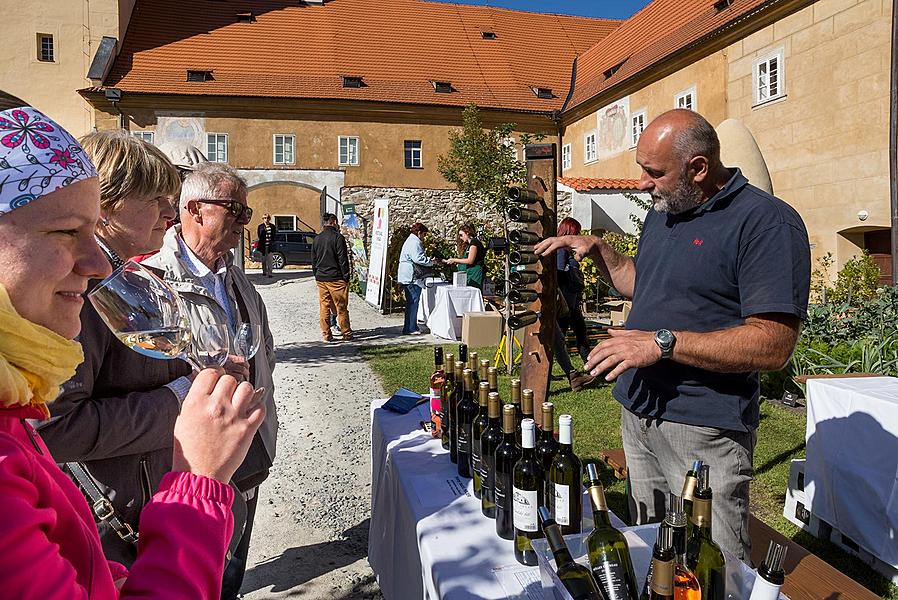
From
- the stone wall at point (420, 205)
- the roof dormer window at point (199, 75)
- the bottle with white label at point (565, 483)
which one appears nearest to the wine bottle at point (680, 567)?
the bottle with white label at point (565, 483)

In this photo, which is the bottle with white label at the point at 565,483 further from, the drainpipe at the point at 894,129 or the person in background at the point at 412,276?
the drainpipe at the point at 894,129

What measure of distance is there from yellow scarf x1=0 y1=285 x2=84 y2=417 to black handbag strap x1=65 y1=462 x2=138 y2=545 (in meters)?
1.06

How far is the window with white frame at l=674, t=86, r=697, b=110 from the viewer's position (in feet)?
67.1

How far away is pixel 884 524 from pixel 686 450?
6.36 feet

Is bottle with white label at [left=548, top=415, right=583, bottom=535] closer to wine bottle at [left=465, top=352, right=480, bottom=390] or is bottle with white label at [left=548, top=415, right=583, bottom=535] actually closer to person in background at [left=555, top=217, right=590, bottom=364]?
wine bottle at [left=465, top=352, right=480, bottom=390]

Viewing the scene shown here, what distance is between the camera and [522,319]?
283cm

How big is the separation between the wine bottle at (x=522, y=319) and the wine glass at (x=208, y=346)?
1.46 meters

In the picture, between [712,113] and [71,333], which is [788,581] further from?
[712,113]

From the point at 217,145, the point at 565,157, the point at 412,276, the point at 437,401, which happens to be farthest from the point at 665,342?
the point at 565,157

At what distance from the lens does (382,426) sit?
3.42m

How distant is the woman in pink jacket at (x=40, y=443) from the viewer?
0.82m

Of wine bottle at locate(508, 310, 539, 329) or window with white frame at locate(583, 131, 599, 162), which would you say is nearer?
wine bottle at locate(508, 310, 539, 329)

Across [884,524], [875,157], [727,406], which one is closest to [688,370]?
[727,406]

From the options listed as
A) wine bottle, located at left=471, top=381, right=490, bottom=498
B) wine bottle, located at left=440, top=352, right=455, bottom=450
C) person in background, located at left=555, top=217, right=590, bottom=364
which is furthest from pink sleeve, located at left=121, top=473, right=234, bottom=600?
person in background, located at left=555, top=217, right=590, bottom=364
